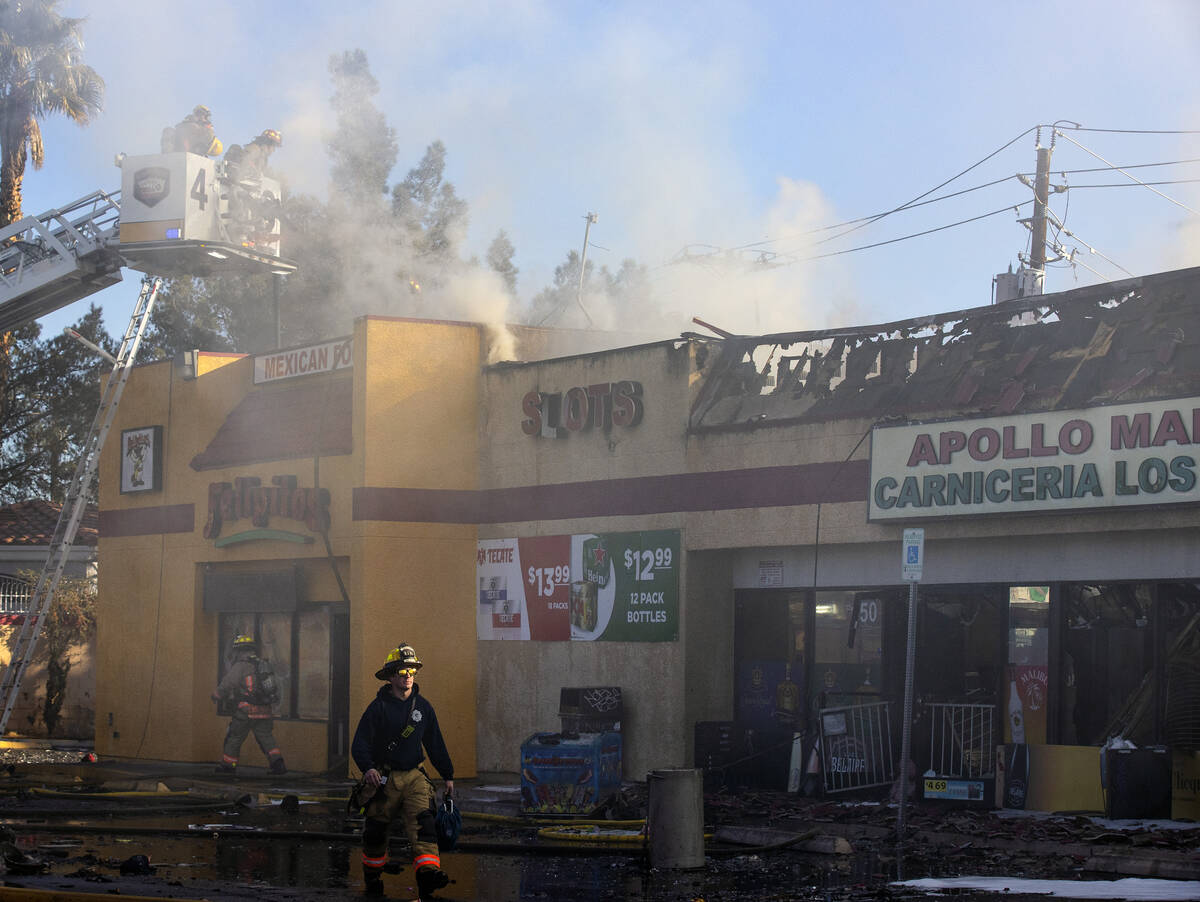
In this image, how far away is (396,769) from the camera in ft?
33.6

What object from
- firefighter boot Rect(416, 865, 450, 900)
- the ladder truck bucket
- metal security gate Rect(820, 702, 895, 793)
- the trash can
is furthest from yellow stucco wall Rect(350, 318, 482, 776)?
firefighter boot Rect(416, 865, 450, 900)

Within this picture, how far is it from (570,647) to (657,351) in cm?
386

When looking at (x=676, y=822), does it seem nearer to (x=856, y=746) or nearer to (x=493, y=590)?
(x=856, y=746)

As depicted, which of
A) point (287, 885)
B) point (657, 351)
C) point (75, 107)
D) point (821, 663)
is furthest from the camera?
point (75, 107)

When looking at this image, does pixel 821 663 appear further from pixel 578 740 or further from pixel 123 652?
pixel 123 652

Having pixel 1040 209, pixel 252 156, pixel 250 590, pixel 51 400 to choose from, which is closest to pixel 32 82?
pixel 51 400

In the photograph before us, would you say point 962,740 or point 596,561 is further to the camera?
point 596,561

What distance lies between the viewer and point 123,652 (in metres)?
23.8

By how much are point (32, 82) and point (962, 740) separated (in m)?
28.4

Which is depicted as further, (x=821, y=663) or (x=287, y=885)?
(x=821, y=663)

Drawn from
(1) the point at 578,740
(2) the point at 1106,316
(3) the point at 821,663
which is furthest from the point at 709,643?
(2) the point at 1106,316

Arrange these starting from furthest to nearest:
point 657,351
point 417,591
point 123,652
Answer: point 123,652, point 417,591, point 657,351

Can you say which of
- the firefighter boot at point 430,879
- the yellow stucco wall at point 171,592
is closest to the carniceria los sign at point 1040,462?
the firefighter boot at point 430,879

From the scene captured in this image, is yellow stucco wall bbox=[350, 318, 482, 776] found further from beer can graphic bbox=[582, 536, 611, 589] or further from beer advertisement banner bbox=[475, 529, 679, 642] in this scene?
beer can graphic bbox=[582, 536, 611, 589]
